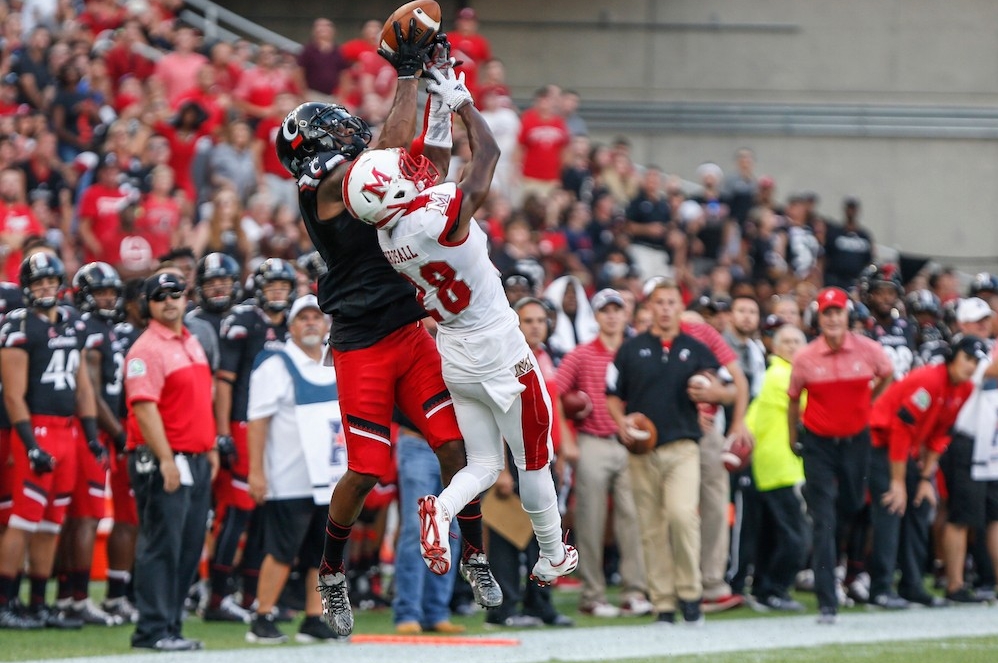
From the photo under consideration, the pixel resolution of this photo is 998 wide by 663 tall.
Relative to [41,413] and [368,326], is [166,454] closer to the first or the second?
[41,413]

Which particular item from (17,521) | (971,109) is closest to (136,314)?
(17,521)

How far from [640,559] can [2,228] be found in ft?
20.0

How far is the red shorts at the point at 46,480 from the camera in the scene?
33.4ft

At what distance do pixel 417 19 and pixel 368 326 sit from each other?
1.39 m

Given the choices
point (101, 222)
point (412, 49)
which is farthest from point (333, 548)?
point (101, 222)

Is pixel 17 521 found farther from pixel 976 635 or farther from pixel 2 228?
pixel 976 635

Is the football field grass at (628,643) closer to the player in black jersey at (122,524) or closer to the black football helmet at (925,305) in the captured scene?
the player in black jersey at (122,524)

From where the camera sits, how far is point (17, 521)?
10188 millimetres

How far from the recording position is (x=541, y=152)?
17859 mm

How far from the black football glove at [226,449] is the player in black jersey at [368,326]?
11.9 feet

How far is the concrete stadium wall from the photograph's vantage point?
23000 millimetres

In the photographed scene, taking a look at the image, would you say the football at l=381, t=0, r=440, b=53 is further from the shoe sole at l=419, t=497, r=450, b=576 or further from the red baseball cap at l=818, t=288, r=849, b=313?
the red baseball cap at l=818, t=288, r=849, b=313

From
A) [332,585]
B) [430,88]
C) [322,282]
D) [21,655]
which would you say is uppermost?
[430,88]

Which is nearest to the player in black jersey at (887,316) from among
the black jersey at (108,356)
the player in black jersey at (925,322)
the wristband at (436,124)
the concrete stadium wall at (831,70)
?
the player in black jersey at (925,322)
